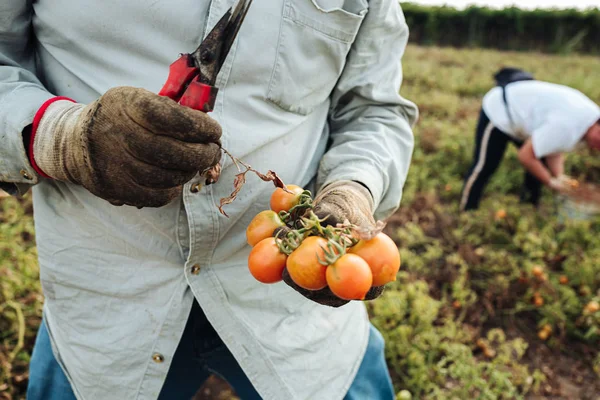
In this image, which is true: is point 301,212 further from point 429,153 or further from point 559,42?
point 559,42

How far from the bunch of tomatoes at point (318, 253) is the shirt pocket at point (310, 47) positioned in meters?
0.31

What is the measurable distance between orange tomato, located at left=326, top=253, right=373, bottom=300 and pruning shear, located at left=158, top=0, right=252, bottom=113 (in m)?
0.44

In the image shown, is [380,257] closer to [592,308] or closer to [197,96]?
[197,96]

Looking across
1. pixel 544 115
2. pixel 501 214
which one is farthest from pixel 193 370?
pixel 544 115

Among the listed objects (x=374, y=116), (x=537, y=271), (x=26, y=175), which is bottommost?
(x=537, y=271)

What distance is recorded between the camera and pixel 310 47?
1319 millimetres

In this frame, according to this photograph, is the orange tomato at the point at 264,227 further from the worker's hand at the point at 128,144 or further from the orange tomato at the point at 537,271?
the orange tomato at the point at 537,271

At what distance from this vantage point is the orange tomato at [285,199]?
123 centimetres

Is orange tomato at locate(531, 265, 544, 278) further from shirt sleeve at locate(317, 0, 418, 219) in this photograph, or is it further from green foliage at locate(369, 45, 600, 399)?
shirt sleeve at locate(317, 0, 418, 219)

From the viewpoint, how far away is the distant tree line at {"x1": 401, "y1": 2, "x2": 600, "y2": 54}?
20625 millimetres

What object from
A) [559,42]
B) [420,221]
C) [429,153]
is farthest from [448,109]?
[559,42]

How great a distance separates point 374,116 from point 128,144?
32.7 inches

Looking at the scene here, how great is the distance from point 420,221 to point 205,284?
357cm

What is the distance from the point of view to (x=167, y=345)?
1.34 m
